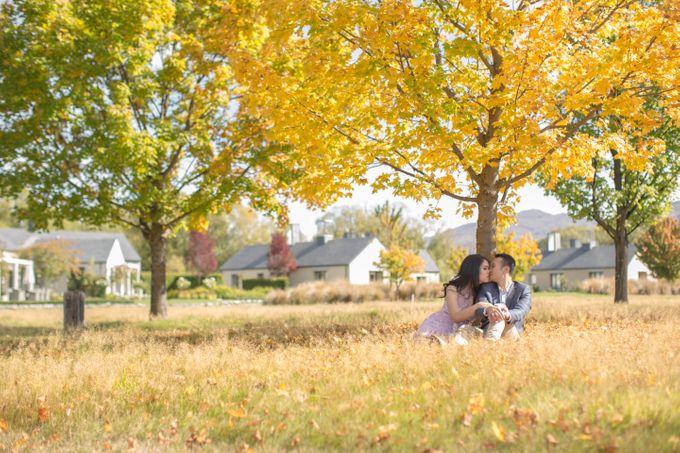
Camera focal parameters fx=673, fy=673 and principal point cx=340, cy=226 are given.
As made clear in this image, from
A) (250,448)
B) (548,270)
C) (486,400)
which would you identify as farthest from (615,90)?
(548,270)

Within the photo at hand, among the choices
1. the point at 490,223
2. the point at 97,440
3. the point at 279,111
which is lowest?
the point at 97,440

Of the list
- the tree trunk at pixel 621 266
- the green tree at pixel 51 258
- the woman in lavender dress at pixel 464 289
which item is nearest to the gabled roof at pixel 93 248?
the green tree at pixel 51 258

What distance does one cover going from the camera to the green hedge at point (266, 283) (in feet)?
177

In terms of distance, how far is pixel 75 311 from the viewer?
15.9 metres

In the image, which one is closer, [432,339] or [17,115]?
[432,339]

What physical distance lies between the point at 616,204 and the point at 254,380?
56.9 ft

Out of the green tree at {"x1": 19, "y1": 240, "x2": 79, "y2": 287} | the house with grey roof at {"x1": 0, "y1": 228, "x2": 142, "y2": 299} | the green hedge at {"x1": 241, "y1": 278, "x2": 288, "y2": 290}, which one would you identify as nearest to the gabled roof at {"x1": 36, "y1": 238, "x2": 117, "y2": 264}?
the house with grey roof at {"x1": 0, "y1": 228, "x2": 142, "y2": 299}

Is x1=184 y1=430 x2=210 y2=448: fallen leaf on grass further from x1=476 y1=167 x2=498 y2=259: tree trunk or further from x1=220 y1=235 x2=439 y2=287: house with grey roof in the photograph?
x1=220 y1=235 x2=439 y2=287: house with grey roof

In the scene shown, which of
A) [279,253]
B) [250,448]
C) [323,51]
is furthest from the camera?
[279,253]

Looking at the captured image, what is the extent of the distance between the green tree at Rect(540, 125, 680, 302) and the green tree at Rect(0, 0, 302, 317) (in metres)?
9.48

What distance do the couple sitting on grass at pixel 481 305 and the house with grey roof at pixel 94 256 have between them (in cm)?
4202

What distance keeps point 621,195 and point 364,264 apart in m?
40.4

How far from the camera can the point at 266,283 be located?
5438 centimetres

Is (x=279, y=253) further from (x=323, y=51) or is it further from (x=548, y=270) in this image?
(x=323, y=51)
